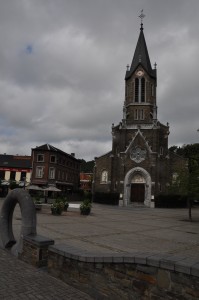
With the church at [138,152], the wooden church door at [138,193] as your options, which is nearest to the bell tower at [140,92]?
the church at [138,152]

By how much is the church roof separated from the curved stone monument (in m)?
48.0

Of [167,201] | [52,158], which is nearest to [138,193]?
[167,201]

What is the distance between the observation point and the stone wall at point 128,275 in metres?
4.35

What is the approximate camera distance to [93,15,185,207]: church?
1854 inches

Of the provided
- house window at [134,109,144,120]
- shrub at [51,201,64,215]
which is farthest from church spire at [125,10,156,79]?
shrub at [51,201,64,215]

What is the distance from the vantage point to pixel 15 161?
6981 centimetres

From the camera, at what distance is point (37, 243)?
7430 mm

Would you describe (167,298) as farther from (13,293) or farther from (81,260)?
(13,293)

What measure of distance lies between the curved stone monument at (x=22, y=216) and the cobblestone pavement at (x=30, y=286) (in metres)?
0.98

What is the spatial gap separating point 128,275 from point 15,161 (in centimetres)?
6764

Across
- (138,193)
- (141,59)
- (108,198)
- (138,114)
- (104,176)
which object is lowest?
(108,198)

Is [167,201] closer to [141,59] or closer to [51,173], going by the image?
[51,173]

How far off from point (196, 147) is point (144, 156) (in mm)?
18184

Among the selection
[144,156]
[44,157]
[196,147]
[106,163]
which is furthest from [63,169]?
→ [196,147]
